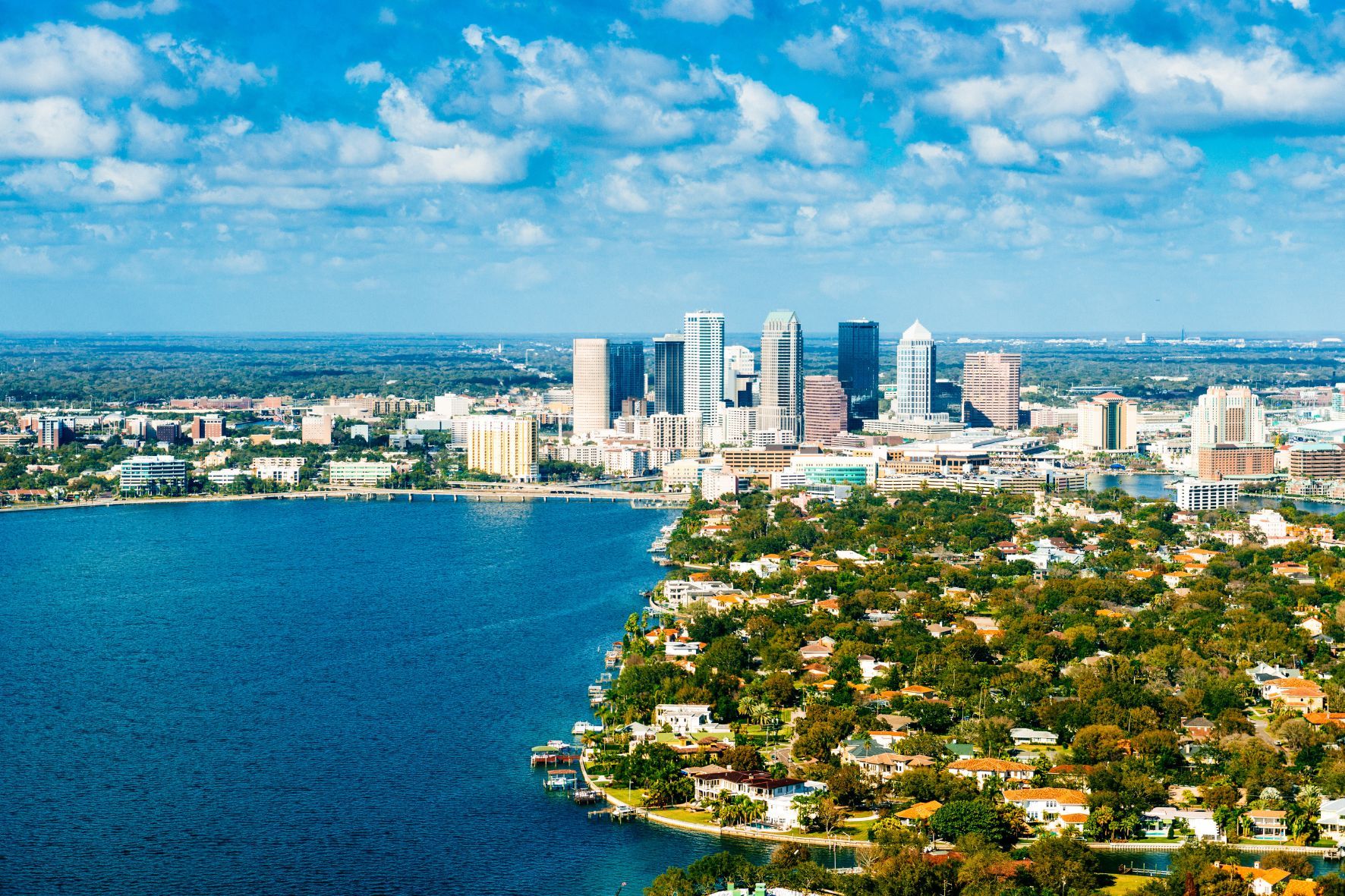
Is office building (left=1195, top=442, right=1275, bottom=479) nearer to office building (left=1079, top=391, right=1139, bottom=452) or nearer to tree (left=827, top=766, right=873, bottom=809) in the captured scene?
office building (left=1079, top=391, right=1139, bottom=452)

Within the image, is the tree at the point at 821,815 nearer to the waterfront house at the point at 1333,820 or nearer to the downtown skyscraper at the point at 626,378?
the waterfront house at the point at 1333,820

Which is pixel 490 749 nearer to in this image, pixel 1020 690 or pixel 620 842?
pixel 620 842

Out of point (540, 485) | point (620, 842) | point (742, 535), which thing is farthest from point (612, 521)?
point (620, 842)

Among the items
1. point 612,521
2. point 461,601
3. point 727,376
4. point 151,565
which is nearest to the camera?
point 461,601

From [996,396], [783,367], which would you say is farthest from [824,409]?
[996,396]

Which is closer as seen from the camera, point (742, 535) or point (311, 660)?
point (311, 660)

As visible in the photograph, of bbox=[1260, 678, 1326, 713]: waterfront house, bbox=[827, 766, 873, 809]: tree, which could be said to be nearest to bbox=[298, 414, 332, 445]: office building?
bbox=[1260, 678, 1326, 713]: waterfront house
